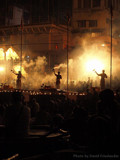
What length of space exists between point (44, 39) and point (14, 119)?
1486 inches

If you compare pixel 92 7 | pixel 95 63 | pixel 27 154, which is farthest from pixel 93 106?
pixel 92 7

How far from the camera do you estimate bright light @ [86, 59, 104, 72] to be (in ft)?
133

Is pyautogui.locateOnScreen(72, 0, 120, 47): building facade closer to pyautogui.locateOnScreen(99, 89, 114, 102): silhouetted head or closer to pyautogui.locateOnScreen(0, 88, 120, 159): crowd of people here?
pyautogui.locateOnScreen(0, 88, 120, 159): crowd of people

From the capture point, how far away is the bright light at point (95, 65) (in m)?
40.5

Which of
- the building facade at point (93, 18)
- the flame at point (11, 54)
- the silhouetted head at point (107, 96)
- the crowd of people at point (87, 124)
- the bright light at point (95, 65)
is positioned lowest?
the crowd of people at point (87, 124)

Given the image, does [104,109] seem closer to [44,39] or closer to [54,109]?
[54,109]

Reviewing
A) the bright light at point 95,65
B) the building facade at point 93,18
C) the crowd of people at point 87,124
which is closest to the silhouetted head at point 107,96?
the crowd of people at point 87,124

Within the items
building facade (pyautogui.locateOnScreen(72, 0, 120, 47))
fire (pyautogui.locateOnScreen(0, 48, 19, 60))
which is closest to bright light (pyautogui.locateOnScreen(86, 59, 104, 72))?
building facade (pyautogui.locateOnScreen(72, 0, 120, 47))

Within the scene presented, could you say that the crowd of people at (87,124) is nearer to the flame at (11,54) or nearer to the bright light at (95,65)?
the bright light at (95,65)

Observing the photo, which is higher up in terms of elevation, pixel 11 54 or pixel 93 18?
pixel 93 18

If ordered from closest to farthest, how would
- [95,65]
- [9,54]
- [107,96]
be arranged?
[107,96], [95,65], [9,54]

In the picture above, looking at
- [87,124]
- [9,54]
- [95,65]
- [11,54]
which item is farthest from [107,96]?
[9,54]

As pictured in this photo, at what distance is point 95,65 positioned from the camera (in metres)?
41.2

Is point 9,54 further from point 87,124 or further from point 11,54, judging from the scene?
point 87,124
